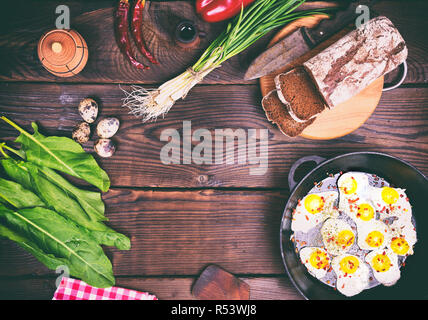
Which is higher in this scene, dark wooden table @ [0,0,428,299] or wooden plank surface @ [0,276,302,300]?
dark wooden table @ [0,0,428,299]

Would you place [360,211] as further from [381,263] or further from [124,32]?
[124,32]

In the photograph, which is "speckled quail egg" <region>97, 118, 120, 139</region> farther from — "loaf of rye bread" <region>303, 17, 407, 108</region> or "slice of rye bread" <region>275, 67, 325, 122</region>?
"loaf of rye bread" <region>303, 17, 407, 108</region>

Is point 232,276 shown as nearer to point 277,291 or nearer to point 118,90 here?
point 277,291

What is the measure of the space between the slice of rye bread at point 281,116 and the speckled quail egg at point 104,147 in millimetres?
646

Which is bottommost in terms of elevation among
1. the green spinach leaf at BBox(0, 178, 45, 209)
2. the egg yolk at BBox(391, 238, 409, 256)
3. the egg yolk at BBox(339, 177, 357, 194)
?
the egg yolk at BBox(391, 238, 409, 256)

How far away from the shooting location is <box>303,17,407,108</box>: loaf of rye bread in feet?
3.56

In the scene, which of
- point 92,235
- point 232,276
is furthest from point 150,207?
point 232,276

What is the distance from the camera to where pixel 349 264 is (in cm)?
123

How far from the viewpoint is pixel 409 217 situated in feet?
4.09

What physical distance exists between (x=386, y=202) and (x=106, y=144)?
1.19 metres

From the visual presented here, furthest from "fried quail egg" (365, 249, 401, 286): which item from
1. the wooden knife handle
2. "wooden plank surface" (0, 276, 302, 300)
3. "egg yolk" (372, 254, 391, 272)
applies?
the wooden knife handle

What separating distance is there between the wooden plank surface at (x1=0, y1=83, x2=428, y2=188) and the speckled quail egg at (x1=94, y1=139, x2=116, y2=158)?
0.15 ft

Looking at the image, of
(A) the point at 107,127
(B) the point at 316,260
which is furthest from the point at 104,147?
(B) the point at 316,260

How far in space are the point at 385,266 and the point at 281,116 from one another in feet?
2.50
